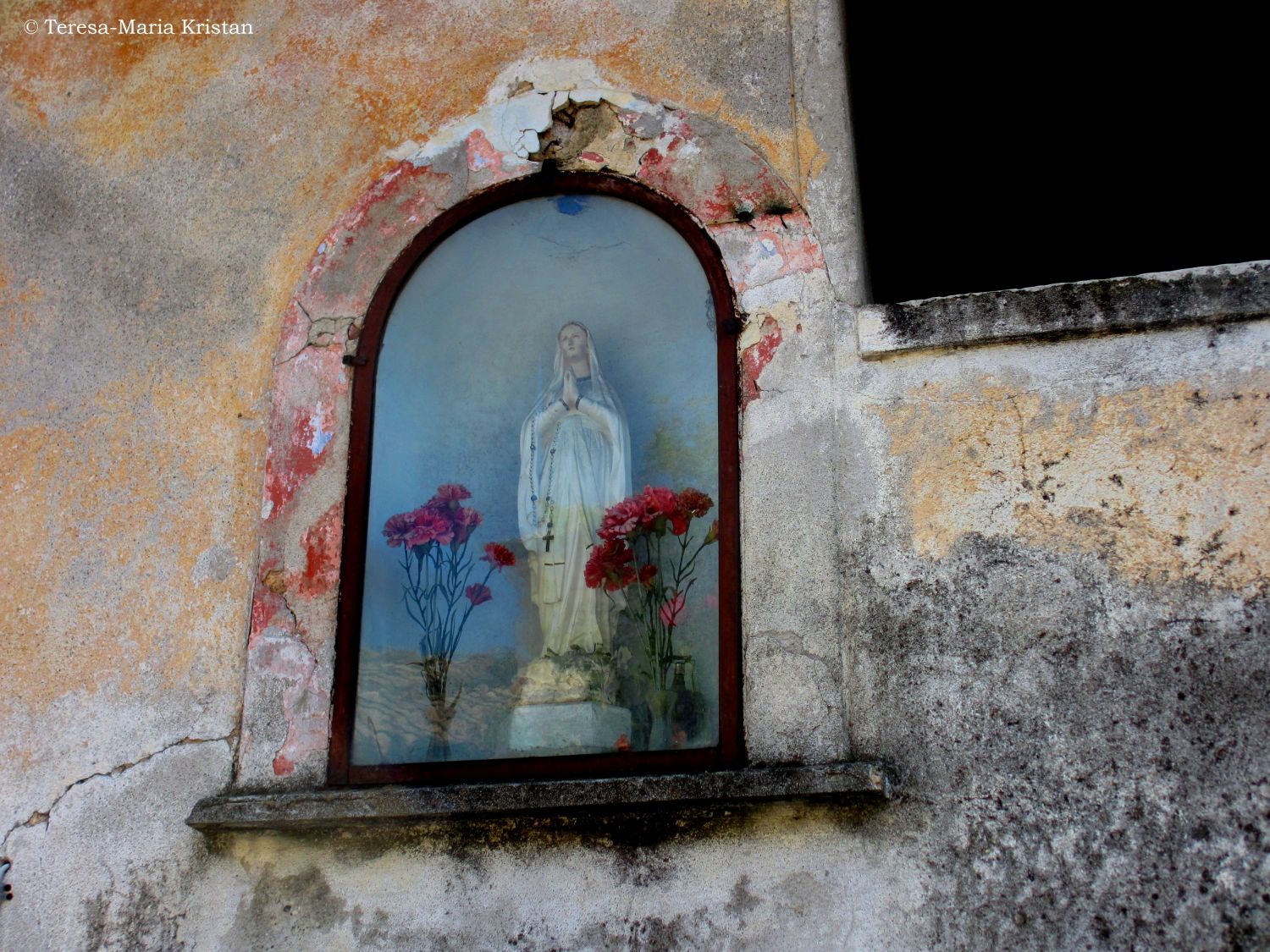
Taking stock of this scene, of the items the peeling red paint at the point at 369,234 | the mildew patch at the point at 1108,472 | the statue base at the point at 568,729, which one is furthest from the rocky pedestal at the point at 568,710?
the peeling red paint at the point at 369,234

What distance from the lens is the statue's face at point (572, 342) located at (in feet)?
15.8

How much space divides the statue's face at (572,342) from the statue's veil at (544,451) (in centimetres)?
1

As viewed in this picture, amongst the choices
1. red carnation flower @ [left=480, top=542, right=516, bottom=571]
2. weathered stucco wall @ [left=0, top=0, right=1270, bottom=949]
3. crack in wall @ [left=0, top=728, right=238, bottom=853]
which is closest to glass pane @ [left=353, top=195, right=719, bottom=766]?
red carnation flower @ [left=480, top=542, right=516, bottom=571]

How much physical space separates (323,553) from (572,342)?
39.3 inches

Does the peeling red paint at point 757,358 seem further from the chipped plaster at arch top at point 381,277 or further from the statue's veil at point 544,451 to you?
the statue's veil at point 544,451

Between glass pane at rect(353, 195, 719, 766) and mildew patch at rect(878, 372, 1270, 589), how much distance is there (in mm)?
615

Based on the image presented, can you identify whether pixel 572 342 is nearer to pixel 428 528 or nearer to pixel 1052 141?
pixel 428 528

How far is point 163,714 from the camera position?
439 cm

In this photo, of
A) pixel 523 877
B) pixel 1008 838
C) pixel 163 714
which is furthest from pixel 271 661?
pixel 1008 838

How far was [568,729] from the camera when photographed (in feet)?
13.8

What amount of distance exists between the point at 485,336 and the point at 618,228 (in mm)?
535

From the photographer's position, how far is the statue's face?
4.81m

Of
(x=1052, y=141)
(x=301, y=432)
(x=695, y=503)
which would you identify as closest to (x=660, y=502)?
(x=695, y=503)

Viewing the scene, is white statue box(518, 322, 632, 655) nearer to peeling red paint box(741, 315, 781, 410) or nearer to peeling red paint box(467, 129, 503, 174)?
peeling red paint box(741, 315, 781, 410)
